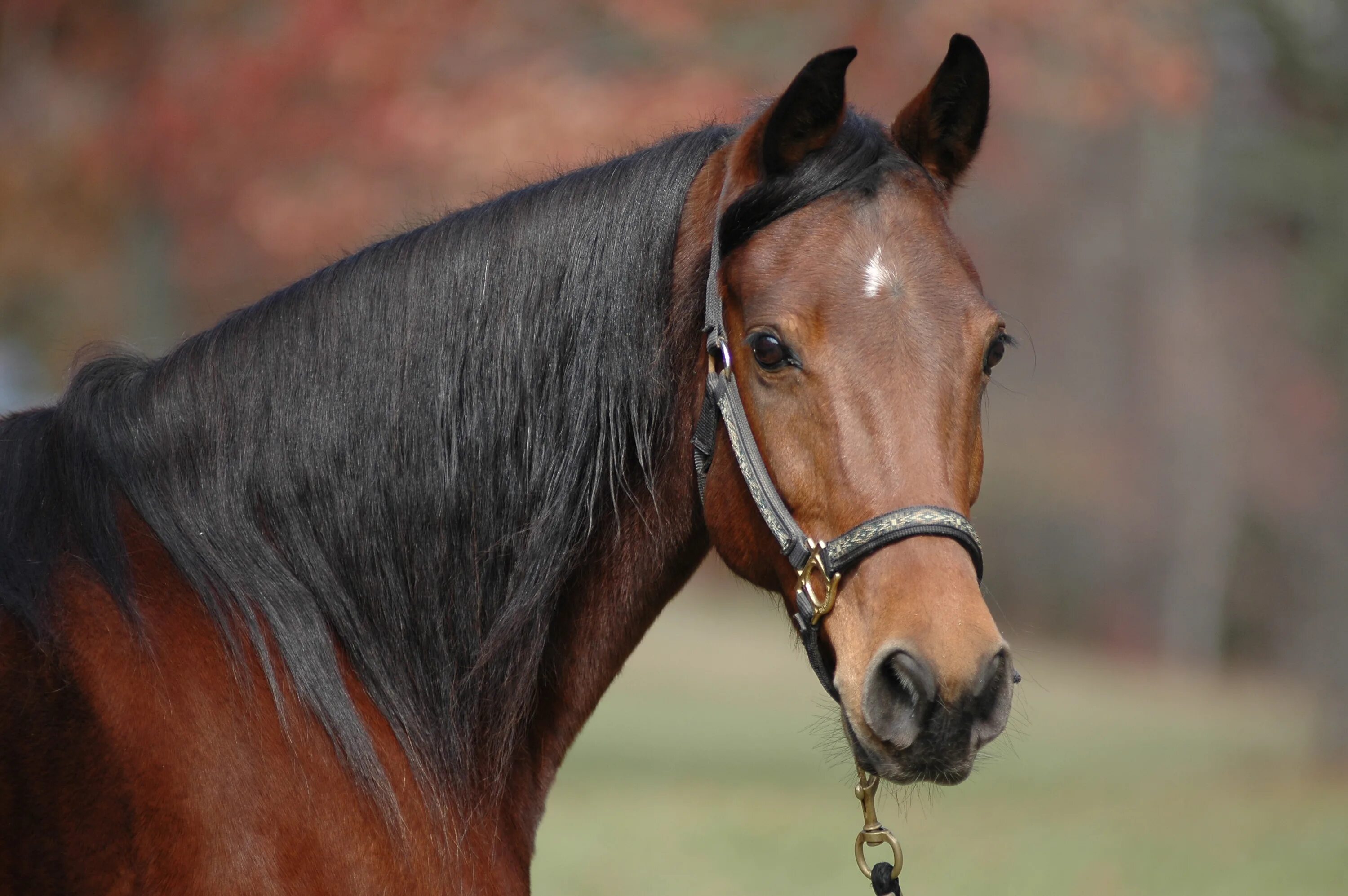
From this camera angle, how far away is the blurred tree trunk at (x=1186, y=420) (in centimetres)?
2864

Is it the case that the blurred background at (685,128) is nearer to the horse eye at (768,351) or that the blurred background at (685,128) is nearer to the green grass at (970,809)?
the green grass at (970,809)

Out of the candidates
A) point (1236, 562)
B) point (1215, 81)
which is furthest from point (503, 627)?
point (1236, 562)

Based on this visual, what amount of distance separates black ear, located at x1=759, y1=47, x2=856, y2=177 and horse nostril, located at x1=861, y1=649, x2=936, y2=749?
44.3 inches

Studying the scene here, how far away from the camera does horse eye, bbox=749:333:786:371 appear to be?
264cm

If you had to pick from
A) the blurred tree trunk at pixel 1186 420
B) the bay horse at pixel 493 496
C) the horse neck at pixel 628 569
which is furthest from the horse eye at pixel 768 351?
the blurred tree trunk at pixel 1186 420

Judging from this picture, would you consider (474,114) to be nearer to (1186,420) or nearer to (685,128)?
(685,128)

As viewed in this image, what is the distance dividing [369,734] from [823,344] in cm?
128

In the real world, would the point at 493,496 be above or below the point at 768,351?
below

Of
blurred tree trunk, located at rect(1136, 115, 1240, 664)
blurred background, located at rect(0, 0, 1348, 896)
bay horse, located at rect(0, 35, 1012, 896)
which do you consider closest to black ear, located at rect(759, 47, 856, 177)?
bay horse, located at rect(0, 35, 1012, 896)

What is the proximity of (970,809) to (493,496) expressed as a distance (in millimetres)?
9093

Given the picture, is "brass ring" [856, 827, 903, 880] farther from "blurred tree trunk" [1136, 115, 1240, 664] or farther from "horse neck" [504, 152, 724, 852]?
"blurred tree trunk" [1136, 115, 1240, 664]

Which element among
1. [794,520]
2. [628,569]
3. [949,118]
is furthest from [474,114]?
[794,520]

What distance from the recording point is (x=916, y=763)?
2414mm

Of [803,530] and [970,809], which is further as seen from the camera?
[970,809]
